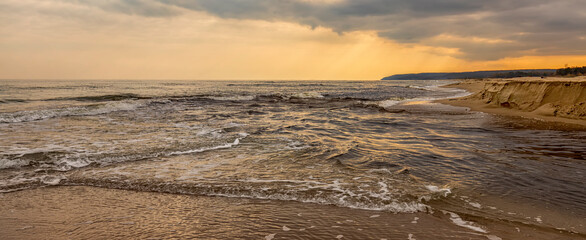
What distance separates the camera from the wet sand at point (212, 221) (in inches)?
146

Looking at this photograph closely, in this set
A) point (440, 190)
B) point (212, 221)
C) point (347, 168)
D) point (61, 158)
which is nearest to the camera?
point (212, 221)

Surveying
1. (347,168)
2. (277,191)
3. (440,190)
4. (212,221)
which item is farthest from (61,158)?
(440,190)

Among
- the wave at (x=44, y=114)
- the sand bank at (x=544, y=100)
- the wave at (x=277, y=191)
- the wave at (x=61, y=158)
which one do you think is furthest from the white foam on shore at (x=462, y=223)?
the wave at (x=44, y=114)

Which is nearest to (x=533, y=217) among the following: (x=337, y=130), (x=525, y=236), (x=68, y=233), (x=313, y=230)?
(x=525, y=236)

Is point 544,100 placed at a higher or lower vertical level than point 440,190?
higher

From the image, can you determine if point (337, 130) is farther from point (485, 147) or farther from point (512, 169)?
point (512, 169)

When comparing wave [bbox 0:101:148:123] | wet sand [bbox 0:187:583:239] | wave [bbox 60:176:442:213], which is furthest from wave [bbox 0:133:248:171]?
wave [bbox 0:101:148:123]

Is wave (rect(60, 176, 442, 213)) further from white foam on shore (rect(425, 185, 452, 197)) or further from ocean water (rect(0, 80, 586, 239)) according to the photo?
white foam on shore (rect(425, 185, 452, 197))

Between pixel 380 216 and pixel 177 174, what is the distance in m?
4.16

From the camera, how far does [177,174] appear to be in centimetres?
630

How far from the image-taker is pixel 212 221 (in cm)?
412

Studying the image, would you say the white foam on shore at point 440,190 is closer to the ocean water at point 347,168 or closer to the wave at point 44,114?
the ocean water at point 347,168

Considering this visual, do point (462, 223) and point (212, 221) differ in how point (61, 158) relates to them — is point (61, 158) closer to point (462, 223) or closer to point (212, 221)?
point (212, 221)

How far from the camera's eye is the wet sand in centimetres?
372
